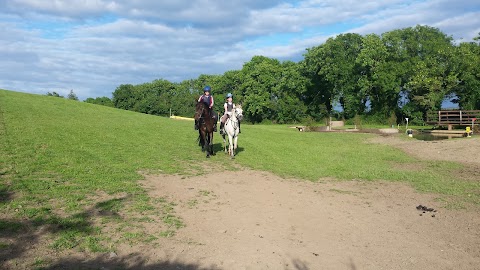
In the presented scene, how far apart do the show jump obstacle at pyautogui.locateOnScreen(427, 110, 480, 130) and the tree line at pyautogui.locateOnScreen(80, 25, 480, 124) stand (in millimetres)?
8765

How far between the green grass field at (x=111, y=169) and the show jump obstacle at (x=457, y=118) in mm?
14274

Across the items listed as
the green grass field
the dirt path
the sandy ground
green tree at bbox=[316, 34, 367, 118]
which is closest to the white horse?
the green grass field

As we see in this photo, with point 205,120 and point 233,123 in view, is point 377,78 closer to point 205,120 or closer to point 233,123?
point 233,123

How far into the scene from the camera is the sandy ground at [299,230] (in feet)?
20.1

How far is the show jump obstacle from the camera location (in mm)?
32938

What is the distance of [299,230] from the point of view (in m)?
7.76

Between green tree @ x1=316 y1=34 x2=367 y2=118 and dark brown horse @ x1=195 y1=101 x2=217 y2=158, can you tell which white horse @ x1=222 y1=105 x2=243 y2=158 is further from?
green tree @ x1=316 y1=34 x2=367 y2=118

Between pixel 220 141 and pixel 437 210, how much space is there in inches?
578

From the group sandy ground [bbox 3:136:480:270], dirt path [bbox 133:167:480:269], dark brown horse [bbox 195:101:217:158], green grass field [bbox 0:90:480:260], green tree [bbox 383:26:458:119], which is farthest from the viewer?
green tree [bbox 383:26:458:119]

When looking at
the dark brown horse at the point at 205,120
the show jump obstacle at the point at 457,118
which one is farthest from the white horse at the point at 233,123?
the show jump obstacle at the point at 457,118

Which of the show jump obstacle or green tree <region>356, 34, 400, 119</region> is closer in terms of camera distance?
the show jump obstacle

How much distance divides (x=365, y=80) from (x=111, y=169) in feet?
181

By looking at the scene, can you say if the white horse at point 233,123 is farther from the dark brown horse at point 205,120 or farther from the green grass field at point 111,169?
the dark brown horse at point 205,120

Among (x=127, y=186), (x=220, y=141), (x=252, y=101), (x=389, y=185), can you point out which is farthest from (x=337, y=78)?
(x=127, y=186)
